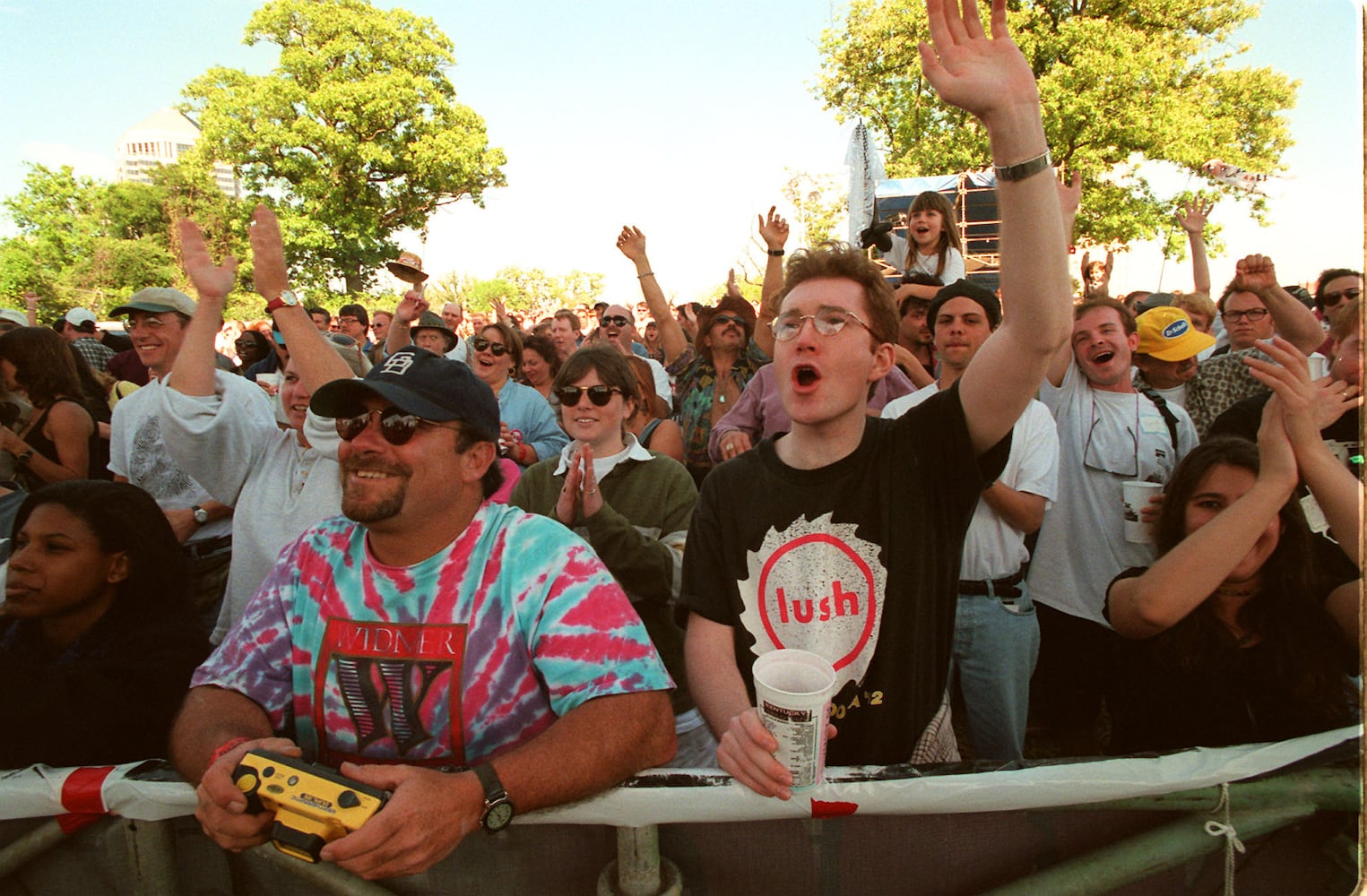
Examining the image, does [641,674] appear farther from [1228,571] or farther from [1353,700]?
[1353,700]

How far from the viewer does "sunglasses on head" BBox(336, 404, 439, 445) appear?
70.7 inches

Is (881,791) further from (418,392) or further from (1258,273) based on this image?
(1258,273)

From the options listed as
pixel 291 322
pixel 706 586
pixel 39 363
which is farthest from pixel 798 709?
pixel 39 363

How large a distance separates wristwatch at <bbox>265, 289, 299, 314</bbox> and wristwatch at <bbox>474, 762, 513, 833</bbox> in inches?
83.4

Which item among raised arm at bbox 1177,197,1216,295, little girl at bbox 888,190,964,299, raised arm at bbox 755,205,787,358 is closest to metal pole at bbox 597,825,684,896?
raised arm at bbox 755,205,787,358

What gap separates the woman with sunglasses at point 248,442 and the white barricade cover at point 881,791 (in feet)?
4.39

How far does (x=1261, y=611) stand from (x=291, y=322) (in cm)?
322

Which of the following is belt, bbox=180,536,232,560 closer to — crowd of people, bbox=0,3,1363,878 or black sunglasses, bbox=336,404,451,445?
crowd of people, bbox=0,3,1363,878

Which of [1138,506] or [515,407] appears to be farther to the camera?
[515,407]

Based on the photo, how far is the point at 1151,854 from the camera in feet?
4.28

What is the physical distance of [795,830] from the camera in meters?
1.35

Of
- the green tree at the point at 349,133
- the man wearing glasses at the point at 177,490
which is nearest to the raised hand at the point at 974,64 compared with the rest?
the man wearing glasses at the point at 177,490

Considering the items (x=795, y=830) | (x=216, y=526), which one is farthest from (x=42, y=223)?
(x=795, y=830)

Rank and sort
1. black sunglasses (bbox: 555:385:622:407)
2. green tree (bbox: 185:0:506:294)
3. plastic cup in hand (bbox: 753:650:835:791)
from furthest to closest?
green tree (bbox: 185:0:506:294) < black sunglasses (bbox: 555:385:622:407) < plastic cup in hand (bbox: 753:650:835:791)
